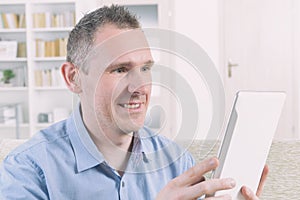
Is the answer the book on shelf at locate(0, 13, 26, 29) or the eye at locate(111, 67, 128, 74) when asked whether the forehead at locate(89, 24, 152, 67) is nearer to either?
the eye at locate(111, 67, 128, 74)

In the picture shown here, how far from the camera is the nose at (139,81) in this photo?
3.30 ft

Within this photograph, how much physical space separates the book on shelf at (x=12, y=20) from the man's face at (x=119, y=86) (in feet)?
13.5

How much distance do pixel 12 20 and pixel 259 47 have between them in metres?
2.38

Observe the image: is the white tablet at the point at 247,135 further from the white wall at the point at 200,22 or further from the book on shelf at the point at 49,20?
the book on shelf at the point at 49,20

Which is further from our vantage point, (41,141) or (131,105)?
(41,141)

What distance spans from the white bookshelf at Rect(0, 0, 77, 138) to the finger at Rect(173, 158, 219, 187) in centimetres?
427

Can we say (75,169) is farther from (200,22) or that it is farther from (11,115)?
(11,115)

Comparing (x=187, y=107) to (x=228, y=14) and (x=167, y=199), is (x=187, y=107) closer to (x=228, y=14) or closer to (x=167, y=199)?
(x=167, y=199)

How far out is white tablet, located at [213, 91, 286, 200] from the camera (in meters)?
0.84

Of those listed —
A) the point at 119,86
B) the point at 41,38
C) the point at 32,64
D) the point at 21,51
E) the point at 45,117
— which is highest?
the point at 41,38

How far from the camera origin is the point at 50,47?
503cm

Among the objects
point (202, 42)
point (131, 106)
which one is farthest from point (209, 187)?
point (202, 42)

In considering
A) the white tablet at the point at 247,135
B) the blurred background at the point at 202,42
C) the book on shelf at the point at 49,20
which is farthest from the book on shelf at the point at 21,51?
the white tablet at the point at 247,135

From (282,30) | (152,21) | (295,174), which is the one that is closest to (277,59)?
(282,30)
